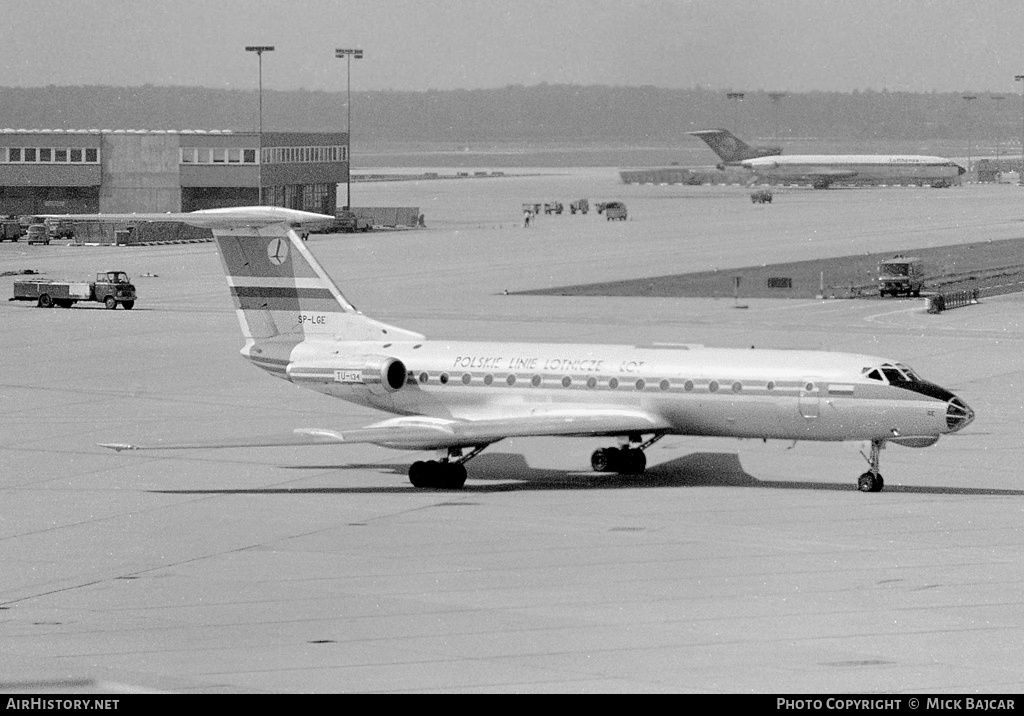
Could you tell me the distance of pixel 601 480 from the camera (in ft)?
118

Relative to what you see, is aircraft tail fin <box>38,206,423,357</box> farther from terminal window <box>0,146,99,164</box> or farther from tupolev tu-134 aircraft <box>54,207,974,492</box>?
terminal window <box>0,146,99,164</box>

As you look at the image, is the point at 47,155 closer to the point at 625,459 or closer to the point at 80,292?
the point at 80,292

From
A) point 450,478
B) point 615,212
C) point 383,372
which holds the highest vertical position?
point 615,212

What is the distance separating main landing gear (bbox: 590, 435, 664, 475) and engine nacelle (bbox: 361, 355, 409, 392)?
467cm

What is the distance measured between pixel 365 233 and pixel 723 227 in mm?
27870

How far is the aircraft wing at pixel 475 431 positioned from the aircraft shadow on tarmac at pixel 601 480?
104 centimetres

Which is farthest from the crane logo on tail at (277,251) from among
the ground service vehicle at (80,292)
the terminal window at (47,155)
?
the terminal window at (47,155)

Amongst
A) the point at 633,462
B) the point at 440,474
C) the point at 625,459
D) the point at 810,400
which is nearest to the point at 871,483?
the point at 810,400

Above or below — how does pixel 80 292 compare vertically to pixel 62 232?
below

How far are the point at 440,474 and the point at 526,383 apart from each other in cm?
298

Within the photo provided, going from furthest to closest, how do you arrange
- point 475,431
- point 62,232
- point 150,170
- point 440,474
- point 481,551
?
point 150,170 → point 62,232 → point 440,474 → point 475,431 → point 481,551

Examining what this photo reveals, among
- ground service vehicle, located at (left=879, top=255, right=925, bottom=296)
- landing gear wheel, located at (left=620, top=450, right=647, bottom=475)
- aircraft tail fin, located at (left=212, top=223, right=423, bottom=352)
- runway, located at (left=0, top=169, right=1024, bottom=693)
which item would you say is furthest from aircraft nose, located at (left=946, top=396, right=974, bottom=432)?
ground service vehicle, located at (left=879, top=255, right=925, bottom=296)

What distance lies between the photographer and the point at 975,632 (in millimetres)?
22656
